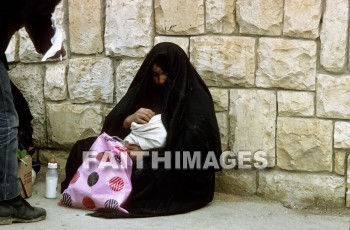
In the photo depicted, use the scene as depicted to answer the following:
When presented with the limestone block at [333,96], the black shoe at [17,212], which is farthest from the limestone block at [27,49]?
the limestone block at [333,96]

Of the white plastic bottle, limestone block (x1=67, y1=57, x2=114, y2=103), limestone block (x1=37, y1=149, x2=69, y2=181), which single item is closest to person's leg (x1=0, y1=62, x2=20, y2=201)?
the white plastic bottle

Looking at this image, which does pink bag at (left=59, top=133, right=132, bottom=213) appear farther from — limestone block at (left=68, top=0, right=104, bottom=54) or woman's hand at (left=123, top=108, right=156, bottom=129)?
limestone block at (left=68, top=0, right=104, bottom=54)

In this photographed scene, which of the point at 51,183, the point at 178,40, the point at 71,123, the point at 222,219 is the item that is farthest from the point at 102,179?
the point at 178,40

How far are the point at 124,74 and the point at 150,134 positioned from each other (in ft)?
2.50

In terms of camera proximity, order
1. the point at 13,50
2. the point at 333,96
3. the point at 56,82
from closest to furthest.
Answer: the point at 333,96 < the point at 56,82 < the point at 13,50

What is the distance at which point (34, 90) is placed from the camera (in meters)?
5.16

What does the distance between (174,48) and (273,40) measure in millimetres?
697

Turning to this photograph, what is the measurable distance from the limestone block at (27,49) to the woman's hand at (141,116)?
3.54ft

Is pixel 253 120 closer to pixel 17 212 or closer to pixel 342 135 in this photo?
pixel 342 135

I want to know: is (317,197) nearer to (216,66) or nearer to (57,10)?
(216,66)

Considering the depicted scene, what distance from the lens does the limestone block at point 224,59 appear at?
4.63 m

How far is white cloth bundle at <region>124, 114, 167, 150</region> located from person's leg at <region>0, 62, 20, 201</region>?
884 millimetres

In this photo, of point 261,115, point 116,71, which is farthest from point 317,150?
point 116,71

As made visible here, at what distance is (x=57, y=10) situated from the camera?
5047mm
